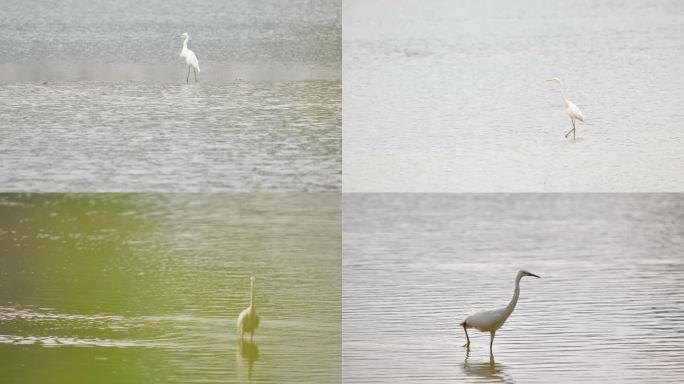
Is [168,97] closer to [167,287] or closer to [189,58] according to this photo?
[189,58]

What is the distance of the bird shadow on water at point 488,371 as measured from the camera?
12.1 ft

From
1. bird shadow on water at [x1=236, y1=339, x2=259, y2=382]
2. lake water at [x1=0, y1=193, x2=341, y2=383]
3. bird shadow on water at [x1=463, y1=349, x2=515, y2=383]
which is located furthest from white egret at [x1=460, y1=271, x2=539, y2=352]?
bird shadow on water at [x1=236, y1=339, x2=259, y2=382]

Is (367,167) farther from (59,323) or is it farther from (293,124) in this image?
(59,323)

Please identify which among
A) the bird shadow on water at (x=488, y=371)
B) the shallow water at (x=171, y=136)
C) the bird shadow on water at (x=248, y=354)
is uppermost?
the shallow water at (x=171, y=136)

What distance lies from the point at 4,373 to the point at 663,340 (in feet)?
6.63

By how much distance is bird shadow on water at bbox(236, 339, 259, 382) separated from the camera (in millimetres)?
3848

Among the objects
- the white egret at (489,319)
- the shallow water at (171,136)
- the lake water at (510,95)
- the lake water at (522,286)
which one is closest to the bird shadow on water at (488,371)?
the lake water at (522,286)

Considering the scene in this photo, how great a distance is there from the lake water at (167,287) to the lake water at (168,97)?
0.85 feet

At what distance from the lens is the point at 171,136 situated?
642cm

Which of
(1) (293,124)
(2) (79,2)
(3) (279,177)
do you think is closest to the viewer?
(3) (279,177)

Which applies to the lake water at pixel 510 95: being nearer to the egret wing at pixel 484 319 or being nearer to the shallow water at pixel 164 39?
the shallow water at pixel 164 39

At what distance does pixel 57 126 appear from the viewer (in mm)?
6590

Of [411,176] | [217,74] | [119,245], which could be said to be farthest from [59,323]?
[217,74]

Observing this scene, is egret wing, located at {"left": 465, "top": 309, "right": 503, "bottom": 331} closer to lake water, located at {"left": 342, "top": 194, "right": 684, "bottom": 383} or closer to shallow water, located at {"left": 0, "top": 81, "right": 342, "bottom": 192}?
lake water, located at {"left": 342, "top": 194, "right": 684, "bottom": 383}
